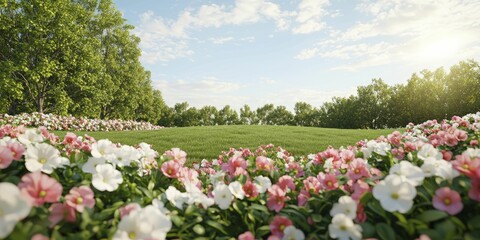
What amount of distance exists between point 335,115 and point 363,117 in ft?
12.8

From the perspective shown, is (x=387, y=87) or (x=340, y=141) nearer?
(x=340, y=141)

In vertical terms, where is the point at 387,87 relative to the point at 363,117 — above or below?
above

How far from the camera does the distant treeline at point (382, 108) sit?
3562cm

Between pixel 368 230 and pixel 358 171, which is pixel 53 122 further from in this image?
pixel 368 230

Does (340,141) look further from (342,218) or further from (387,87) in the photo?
(387,87)

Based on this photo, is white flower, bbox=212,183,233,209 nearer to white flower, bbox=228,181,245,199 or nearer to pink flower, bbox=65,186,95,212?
white flower, bbox=228,181,245,199

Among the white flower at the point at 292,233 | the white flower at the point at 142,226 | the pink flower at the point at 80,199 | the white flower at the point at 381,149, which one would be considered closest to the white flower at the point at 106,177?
the pink flower at the point at 80,199

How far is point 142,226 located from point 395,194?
4.34 feet

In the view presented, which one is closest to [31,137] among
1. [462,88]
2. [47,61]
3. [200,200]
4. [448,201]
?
[200,200]

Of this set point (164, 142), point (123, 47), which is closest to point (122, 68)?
point (123, 47)

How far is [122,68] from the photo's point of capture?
29562 millimetres

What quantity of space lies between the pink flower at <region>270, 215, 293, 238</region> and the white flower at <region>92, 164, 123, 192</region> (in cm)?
99

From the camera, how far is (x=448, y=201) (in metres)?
1.61

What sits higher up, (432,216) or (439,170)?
(439,170)
